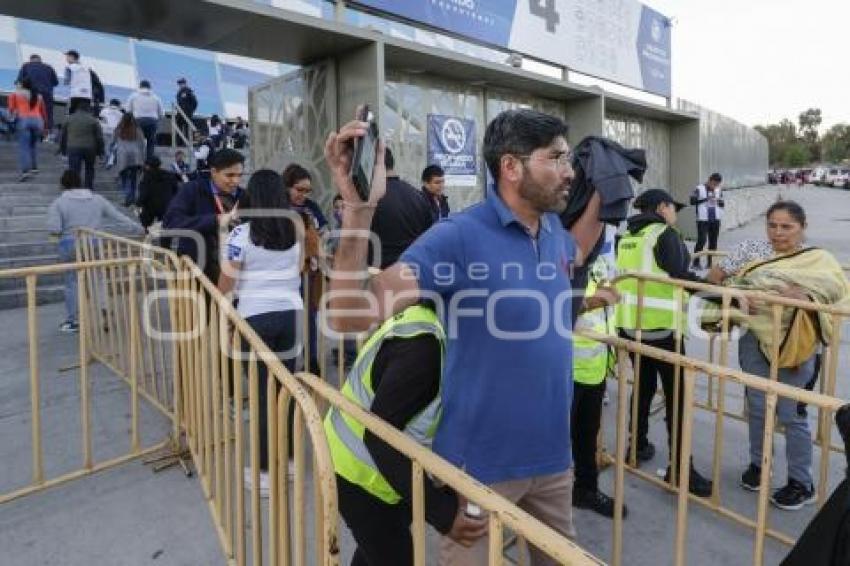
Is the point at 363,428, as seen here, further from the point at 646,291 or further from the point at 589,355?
the point at 646,291

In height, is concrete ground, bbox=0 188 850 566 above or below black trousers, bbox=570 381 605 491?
below

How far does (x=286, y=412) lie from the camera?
1.71m

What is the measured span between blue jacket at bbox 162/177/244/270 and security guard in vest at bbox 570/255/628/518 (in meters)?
2.38

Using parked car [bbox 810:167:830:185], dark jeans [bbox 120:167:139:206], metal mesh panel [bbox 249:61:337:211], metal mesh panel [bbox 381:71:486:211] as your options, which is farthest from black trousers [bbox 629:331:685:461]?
parked car [bbox 810:167:830:185]

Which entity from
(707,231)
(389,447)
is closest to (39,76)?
(389,447)

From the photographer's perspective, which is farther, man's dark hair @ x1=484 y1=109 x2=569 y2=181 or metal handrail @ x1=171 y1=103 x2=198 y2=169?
metal handrail @ x1=171 y1=103 x2=198 y2=169

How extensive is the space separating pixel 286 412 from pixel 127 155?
33.1 feet

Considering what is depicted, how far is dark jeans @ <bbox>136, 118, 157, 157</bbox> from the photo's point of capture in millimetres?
11352

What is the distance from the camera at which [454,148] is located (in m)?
9.33

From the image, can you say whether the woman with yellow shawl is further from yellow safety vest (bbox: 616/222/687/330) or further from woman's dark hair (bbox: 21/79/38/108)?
woman's dark hair (bbox: 21/79/38/108)

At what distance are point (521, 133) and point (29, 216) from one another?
9.47 m

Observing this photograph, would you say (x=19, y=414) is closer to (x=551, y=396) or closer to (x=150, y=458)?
(x=150, y=458)

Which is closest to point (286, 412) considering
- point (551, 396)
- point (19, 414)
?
point (551, 396)

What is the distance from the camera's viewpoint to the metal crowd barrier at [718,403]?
221cm
